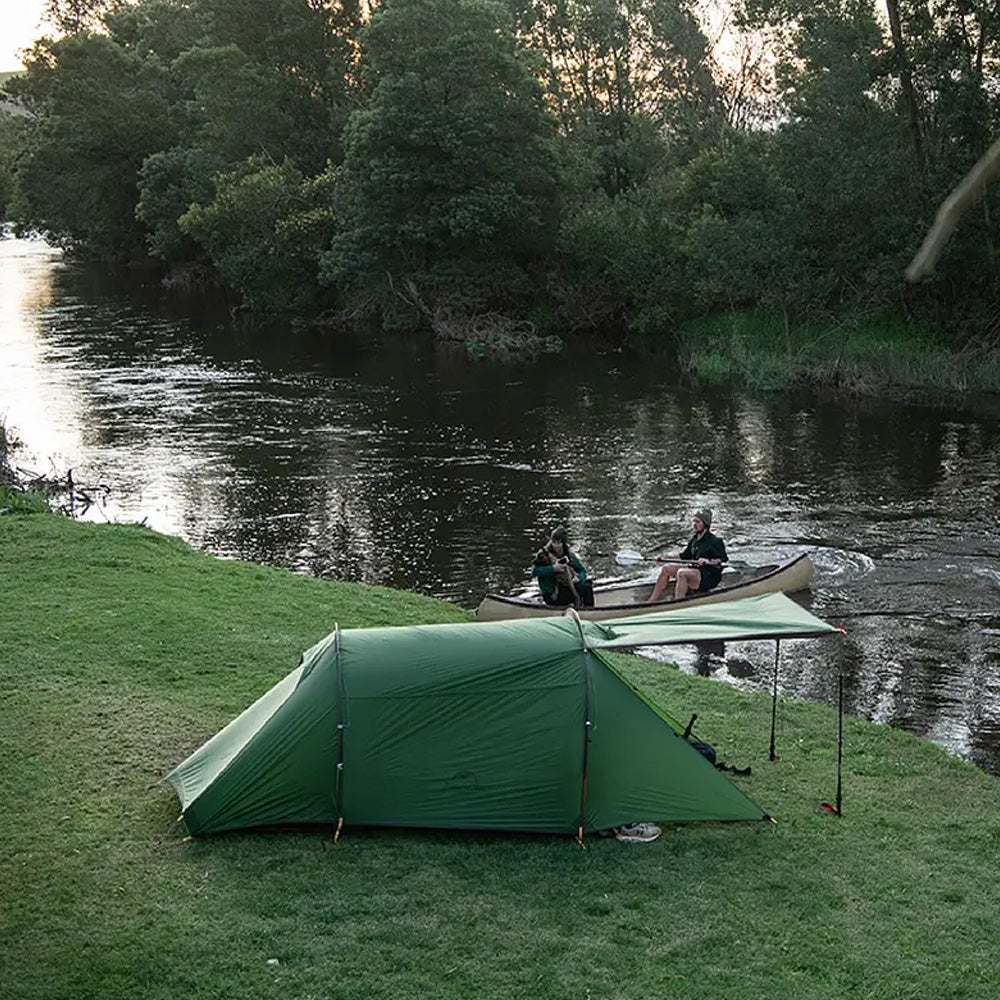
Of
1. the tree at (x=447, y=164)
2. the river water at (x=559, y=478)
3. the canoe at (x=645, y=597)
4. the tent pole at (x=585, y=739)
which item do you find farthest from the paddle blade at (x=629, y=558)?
the tree at (x=447, y=164)

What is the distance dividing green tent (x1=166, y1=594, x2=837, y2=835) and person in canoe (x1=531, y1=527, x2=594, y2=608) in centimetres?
741

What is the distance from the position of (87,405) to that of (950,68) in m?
27.8

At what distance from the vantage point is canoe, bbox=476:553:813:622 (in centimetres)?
1852

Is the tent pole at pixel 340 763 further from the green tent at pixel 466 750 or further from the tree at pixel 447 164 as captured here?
the tree at pixel 447 164

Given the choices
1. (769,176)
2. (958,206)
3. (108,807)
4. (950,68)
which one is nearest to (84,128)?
(769,176)

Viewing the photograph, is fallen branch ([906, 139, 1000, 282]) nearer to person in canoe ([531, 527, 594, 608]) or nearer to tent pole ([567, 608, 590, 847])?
tent pole ([567, 608, 590, 847])

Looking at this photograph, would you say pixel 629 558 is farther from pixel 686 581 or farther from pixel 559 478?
pixel 559 478

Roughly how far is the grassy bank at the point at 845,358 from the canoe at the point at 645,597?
18627mm

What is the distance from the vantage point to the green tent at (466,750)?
11266 millimetres

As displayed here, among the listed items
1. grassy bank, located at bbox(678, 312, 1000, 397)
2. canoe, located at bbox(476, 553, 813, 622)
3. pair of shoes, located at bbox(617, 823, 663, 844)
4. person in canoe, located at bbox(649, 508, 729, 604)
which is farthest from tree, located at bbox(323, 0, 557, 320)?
pair of shoes, located at bbox(617, 823, 663, 844)

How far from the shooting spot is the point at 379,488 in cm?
2938

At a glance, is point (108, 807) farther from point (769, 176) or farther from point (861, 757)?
point (769, 176)

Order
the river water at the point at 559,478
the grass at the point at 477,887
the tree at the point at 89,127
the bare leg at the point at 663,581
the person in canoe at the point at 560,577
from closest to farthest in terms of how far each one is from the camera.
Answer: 1. the grass at the point at 477,887
2. the river water at the point at 559,478
3. the person in canoe at the point at 560,577
4. the bare leg at the point at 663,581
5. the tree at the point at 89,127

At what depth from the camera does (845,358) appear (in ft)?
129
